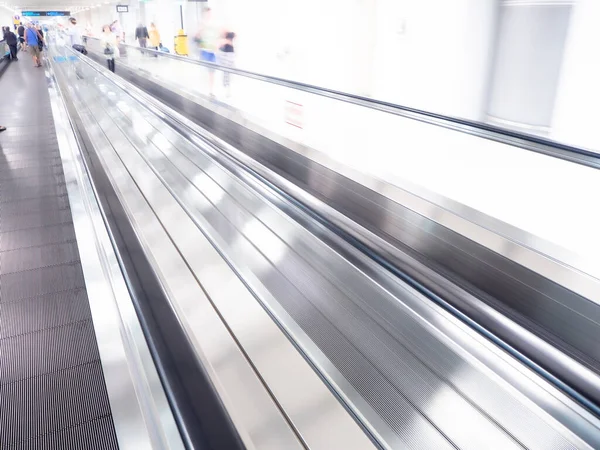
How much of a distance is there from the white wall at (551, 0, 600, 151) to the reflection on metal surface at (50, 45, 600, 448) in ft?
9.33

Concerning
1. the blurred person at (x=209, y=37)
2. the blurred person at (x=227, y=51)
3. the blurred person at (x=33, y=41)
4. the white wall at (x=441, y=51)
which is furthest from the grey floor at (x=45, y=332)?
the blurred person at (x=33, y=41)

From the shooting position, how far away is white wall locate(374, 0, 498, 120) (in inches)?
243

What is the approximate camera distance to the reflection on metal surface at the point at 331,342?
70.4 inches

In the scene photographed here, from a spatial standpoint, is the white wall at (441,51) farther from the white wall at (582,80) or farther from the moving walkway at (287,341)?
the moving walkway at (287,341)

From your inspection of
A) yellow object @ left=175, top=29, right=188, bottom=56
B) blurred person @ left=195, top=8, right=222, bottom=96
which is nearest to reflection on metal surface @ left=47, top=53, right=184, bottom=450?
blurred person @ left=195, top=8, right=222, bottom=96

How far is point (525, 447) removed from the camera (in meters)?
1.70

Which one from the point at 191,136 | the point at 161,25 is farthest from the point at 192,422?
the point at 161,25

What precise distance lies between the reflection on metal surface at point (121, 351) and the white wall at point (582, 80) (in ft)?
13.6

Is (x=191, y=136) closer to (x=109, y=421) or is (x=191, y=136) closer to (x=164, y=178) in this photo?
(x=164, y=178)

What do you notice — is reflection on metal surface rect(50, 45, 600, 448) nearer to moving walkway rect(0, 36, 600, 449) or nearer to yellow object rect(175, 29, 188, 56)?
moving walkway rect(0, 36, 600, 449)

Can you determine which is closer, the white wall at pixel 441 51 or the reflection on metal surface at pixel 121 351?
the reflection on metal surface at pixel 121 351

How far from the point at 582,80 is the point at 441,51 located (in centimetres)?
239

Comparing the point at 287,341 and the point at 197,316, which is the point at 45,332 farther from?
the point at 287,341

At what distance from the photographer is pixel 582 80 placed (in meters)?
4.42
